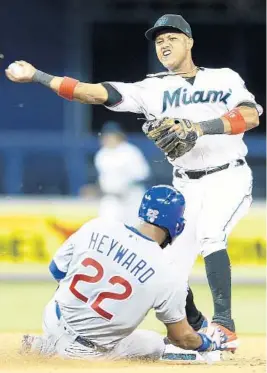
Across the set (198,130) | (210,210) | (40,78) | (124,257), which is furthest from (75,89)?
(124,257)

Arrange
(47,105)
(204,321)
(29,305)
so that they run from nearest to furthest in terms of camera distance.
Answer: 1. (204,321)
2. (29,305)
3. (47,105)

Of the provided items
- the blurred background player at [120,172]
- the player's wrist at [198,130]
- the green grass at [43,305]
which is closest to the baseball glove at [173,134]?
the player's wrist at [198,130]

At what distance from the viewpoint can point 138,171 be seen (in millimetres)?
13562

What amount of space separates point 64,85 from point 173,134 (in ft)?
2.28

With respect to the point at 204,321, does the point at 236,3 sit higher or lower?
higher

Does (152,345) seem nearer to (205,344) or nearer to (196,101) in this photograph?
(205,344)

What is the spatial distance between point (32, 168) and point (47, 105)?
8.08 feet

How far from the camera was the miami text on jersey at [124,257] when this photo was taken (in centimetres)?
538

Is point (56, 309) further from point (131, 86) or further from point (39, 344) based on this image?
Result: point (131, 86)

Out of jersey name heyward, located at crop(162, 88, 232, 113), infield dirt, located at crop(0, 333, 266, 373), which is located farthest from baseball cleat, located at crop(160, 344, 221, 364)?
jersey name heyward, located at crop(162, 88, 232, 113)

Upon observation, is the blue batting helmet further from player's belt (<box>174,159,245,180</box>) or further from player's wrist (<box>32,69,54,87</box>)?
player's wrist (<box>32,69,54,87</box>)

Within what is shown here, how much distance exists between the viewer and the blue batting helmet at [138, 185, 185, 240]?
5.56 m

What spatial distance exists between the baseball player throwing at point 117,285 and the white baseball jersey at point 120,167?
306 inches

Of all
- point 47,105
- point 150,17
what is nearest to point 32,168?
point 47,105
